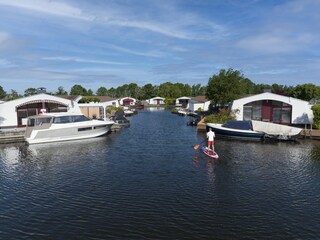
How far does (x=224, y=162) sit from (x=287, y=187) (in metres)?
6.29

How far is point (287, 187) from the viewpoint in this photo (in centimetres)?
1666

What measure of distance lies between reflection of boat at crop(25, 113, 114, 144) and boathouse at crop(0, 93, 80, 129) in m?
3.98

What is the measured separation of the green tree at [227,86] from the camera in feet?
163

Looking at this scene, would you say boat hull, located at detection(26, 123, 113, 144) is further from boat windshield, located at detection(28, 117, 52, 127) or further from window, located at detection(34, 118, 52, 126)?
boat windshield, located at detection(28, 117, 52, 127)

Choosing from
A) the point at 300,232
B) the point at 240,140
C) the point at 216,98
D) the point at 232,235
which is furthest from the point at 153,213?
the point at 216,98

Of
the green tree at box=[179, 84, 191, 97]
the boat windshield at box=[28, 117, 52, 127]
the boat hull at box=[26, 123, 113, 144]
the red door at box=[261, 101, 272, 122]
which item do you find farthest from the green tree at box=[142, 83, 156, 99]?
the boat windshield at box=[28, 117, 52, 127]

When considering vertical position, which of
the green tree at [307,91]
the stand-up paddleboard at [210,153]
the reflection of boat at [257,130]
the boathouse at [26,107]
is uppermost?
the green tree at [307,91]

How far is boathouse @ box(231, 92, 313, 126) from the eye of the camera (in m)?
38.2

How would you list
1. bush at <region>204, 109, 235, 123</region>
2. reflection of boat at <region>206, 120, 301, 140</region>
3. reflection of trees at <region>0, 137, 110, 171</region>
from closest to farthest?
1. reflection of trees at <region>0, 137, 110, 171</region>
2. reflection of boat at <region>206, 120, 301, 140</region>
3. bush at <region>204, 109, 235, 123</region>

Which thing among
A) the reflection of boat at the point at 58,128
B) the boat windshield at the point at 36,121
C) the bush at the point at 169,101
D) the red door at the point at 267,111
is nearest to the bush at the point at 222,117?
the red door at the point at 267,111

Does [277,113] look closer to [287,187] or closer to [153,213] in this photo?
[287,187]

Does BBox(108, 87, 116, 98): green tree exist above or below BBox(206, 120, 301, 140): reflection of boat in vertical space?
above

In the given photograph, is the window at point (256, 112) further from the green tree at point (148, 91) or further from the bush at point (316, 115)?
the green tree at point (148, 91)

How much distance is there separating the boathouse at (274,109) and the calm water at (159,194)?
40.8 ft
